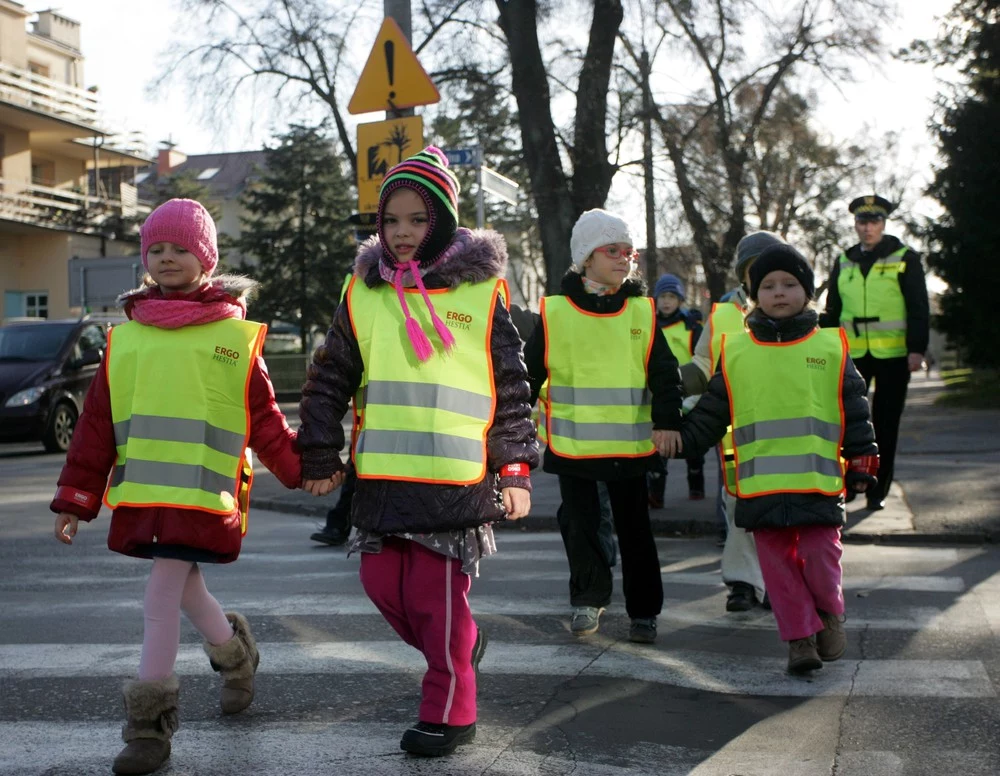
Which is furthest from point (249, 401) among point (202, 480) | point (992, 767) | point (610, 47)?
point (610, 47)

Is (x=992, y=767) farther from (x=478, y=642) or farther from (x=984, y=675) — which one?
(x=478, y=642)

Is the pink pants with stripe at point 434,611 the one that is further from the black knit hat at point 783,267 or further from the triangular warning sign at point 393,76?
the triangular warning sign at point 393,76

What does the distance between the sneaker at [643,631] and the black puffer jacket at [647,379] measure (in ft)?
2.01

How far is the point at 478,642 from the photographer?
14.4 feet

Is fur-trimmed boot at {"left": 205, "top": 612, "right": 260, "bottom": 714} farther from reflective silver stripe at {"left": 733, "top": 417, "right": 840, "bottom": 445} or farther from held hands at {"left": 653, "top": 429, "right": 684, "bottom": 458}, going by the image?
reflective silver stripe at {"left": 733, "top": 417, "right": 840, "bottom": 445}

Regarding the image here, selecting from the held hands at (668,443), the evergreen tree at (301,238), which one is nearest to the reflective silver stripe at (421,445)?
the held hands at (668,443)

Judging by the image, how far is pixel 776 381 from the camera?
5.30 meters

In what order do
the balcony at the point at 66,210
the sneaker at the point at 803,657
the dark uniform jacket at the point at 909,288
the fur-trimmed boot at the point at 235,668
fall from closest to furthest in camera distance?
the fur-trimmed boot at the point at 235,668 → the sneaker at the point at 803,657 → the dark uniform jacket at the point at 909,288 → the balcony at the point at 66,210

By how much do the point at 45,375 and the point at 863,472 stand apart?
14.8 meters

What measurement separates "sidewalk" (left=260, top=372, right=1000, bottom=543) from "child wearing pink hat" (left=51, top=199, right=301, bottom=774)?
543cm

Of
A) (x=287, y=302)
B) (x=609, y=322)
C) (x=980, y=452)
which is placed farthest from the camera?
(x=287, y=302)

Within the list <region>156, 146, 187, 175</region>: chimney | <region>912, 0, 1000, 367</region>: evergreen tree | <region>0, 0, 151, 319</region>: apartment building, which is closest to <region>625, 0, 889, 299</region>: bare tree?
<region>912, 0, 1000, 367</region>: evergreen tree

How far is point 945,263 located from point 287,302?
90.1 feet

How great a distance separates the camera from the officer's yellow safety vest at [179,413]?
13.4 ft
